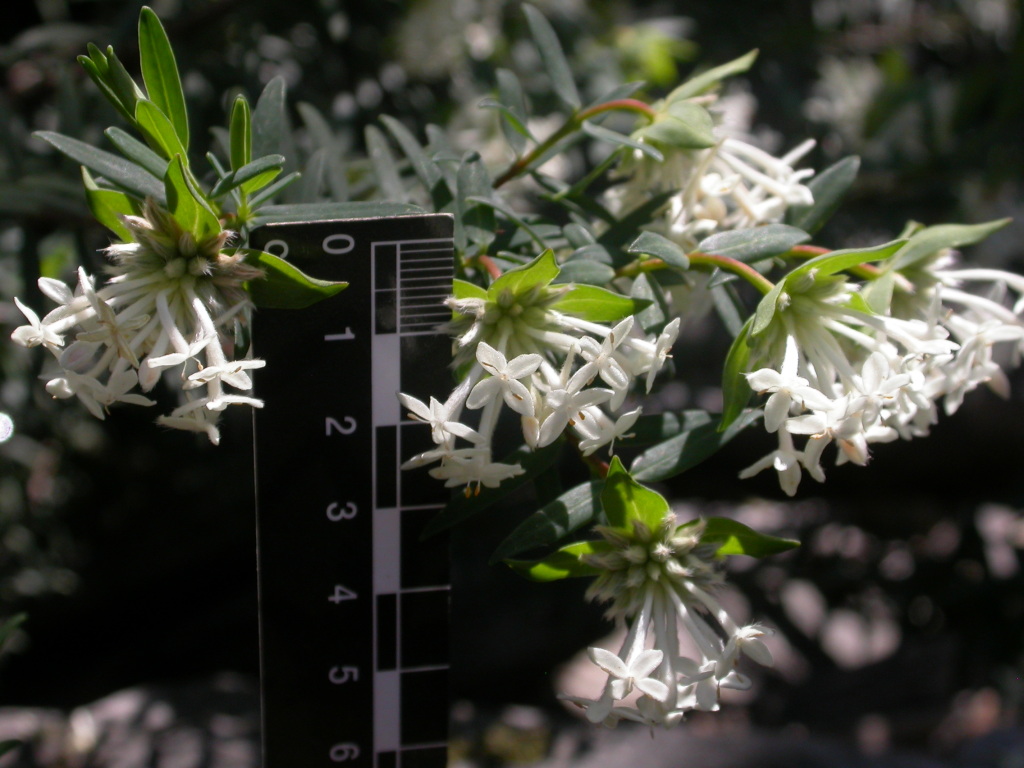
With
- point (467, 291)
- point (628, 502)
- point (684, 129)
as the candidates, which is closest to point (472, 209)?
point (467, 291)

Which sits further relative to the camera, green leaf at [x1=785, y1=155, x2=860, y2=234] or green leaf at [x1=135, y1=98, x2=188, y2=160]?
green leaf at [x1=785, y1=155, x2=860, y2=234]

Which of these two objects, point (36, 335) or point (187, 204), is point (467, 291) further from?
point (36, 335)

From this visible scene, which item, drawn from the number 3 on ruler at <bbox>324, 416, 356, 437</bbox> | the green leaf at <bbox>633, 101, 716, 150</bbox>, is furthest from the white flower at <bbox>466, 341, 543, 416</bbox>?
the green leaf at <bbox>633, 101, 716, 150</bbox>

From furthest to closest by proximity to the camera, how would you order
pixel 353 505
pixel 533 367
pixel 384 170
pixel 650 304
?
pixel 384 170 < pixel 353 505 < pixel 650 304 < pixel 533 367

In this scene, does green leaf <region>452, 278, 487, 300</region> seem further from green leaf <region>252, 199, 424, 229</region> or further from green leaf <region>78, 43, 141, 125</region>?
green leaf <region>78, 43, 141, 125</region>

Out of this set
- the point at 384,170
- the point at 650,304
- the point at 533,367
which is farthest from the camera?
the point at 384,170

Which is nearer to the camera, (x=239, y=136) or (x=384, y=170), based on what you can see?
(x=239, y=136)

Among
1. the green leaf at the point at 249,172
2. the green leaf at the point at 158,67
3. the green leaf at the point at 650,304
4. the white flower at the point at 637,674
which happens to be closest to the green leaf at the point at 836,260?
the green leaf at the point at 650,304
